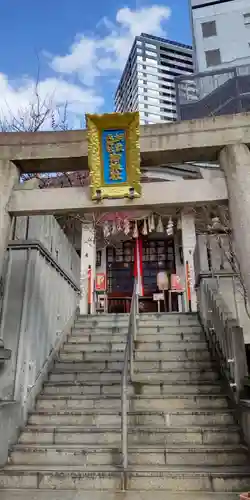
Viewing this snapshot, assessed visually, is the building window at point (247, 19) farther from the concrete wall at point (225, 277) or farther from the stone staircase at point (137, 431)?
the stone staircase at point (137, 431)

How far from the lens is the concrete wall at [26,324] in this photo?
5613mm

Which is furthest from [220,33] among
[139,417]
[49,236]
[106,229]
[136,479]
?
[136,479]

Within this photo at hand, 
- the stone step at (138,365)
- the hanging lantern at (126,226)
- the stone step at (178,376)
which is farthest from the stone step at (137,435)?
the hanging lantern at (126,226)

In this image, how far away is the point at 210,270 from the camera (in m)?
8.85

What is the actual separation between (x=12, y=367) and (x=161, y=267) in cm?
1151

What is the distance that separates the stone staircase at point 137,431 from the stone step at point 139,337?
0.02 metres

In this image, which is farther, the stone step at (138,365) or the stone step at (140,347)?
the stone step at (140,347)

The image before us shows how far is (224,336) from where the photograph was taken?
6410 millimetres

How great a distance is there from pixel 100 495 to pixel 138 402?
6.29 ft

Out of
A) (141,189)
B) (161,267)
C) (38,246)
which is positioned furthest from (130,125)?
(161,267)

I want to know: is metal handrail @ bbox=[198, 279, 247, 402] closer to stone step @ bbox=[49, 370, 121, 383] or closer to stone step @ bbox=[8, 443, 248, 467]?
stone step @ bbox=[8, 443, 248, 467]

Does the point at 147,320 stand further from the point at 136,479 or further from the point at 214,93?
the point at 214,93

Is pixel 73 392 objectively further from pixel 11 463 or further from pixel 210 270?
pixel 210 270

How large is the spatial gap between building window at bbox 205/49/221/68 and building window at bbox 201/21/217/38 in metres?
1.60
